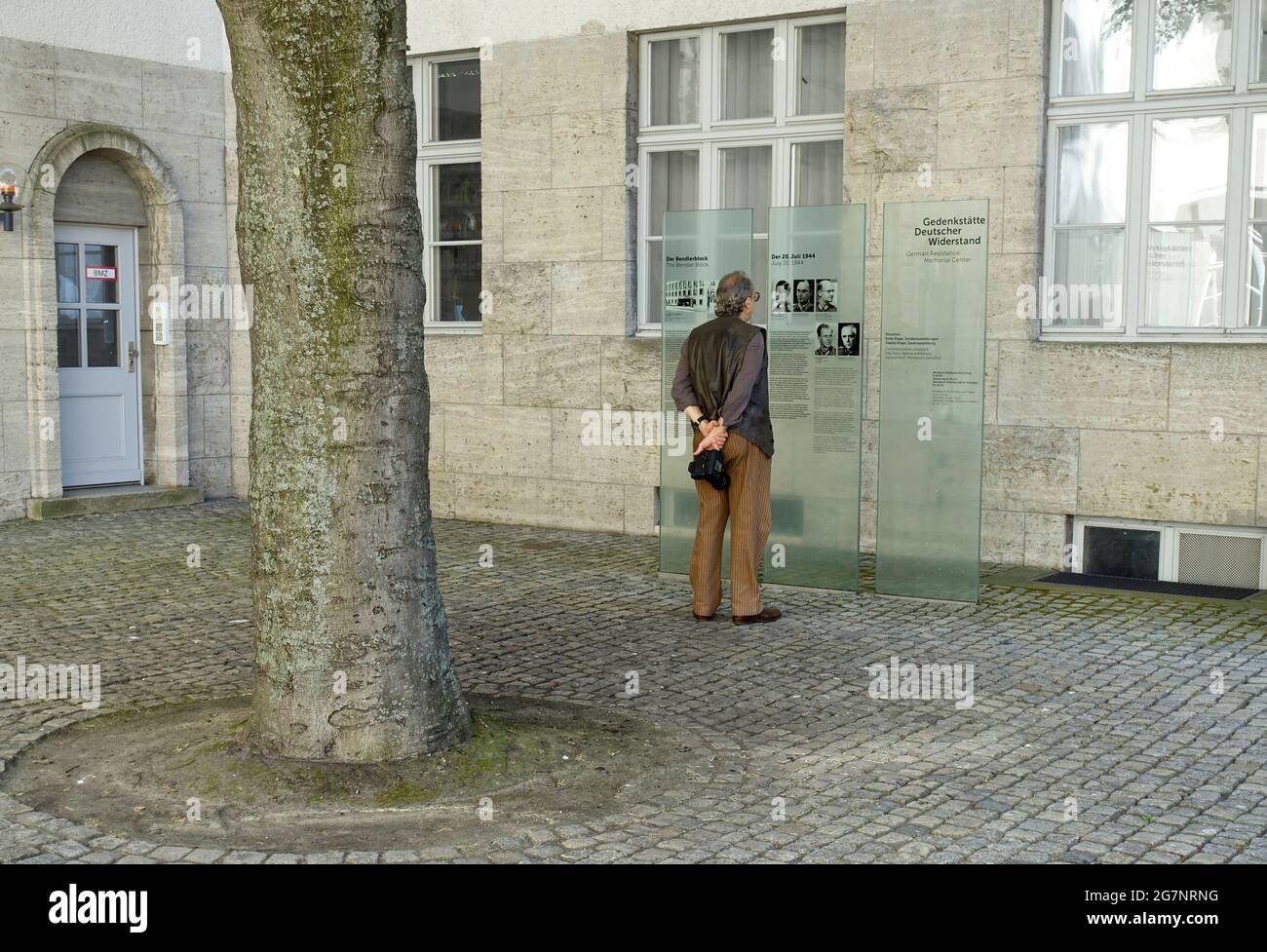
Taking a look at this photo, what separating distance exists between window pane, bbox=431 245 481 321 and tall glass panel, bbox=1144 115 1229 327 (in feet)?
19.1

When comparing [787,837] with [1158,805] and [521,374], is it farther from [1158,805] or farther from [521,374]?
[521,374]

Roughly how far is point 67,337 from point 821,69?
7218 millimetres

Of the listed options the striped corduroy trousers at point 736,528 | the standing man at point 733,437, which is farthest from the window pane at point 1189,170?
the striped corduroy trousers at point 736,528

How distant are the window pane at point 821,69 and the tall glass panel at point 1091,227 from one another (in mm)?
1903

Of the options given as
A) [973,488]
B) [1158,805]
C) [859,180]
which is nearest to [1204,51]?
[859,180]

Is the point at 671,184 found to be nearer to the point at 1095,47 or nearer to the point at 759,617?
the point at 1095,47

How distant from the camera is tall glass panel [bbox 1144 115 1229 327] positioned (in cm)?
1015

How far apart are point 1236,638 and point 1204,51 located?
13.4ft

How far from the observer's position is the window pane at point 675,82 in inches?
488

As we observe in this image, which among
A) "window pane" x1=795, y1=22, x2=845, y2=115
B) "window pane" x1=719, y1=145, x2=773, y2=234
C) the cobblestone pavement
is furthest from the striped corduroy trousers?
"window pane" x1=795, y1=22, x2=845, y2=115

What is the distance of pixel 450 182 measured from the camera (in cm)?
1374

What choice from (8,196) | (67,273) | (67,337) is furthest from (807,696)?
(67,273)

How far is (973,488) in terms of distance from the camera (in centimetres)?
927

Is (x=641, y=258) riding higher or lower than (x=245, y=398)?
higher
